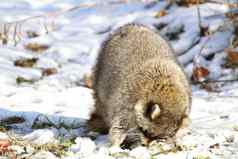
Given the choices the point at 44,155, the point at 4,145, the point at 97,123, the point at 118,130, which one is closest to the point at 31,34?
the point at 97,123

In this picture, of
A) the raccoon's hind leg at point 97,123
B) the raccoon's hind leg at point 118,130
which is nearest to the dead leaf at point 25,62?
the raccoon's hind leg at point 97,123

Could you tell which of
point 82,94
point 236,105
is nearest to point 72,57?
point 82,94

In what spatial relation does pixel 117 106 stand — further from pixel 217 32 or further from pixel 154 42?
pixel 217 32

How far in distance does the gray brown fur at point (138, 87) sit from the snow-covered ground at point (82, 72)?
6.7 inches

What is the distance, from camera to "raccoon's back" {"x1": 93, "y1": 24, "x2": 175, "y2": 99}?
15.9 ft

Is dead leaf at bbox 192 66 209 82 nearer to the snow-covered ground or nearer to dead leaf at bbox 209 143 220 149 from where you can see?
the snow-covered ground

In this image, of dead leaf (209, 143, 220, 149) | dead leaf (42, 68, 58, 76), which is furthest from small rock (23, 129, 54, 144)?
dead leaf (42, 68, 58, 76)

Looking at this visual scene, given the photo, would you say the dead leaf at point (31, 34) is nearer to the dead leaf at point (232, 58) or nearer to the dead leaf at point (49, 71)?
the dead leaf at point (49, 71)

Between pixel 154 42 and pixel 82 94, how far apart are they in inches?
65.4

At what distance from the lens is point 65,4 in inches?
406

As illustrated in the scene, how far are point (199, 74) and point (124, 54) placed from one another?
7.46 feet

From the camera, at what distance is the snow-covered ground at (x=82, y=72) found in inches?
177

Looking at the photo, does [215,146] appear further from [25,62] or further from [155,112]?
[25,62]

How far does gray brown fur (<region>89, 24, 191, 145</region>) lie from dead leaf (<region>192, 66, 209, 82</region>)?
6.10ft
